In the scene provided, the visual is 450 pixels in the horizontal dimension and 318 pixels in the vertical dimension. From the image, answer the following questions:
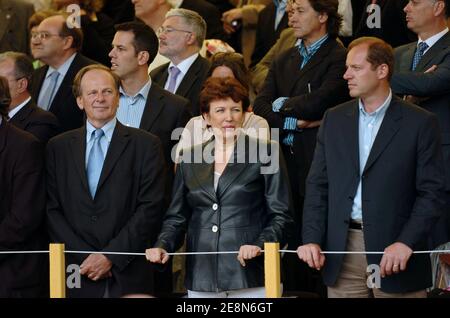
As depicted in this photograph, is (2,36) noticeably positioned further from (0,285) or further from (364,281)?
(364,281)

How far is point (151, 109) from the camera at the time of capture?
943 cm

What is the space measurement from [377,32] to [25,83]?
9.61ft

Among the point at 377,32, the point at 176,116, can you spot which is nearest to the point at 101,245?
the point at 176,116

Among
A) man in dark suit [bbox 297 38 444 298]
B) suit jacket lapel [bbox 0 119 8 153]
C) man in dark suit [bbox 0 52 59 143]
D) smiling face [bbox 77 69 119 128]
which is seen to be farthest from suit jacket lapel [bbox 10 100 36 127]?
man in dark suit [bbox 297 38 444 298]

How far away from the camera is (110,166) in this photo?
8.41 meters

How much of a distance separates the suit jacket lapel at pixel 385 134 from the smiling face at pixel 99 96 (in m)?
1.91

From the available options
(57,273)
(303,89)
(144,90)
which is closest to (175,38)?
(144,90)

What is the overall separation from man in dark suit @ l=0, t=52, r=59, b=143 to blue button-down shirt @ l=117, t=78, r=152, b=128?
1.70 feet

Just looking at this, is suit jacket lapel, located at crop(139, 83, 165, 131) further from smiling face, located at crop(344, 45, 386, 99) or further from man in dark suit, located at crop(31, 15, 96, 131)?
smiling face, located at crop(344, 45, 386, 99)

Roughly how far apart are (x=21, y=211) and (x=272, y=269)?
1906 millimetres

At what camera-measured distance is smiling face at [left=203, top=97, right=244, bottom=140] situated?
8.06 metres

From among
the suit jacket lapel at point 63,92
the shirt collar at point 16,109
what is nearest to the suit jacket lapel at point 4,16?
the suit jacket lapel at point 63,92

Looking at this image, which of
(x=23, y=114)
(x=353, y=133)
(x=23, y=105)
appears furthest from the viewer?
(x=23, y=105)

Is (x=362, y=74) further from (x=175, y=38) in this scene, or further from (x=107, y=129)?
(x=175, y=38)
